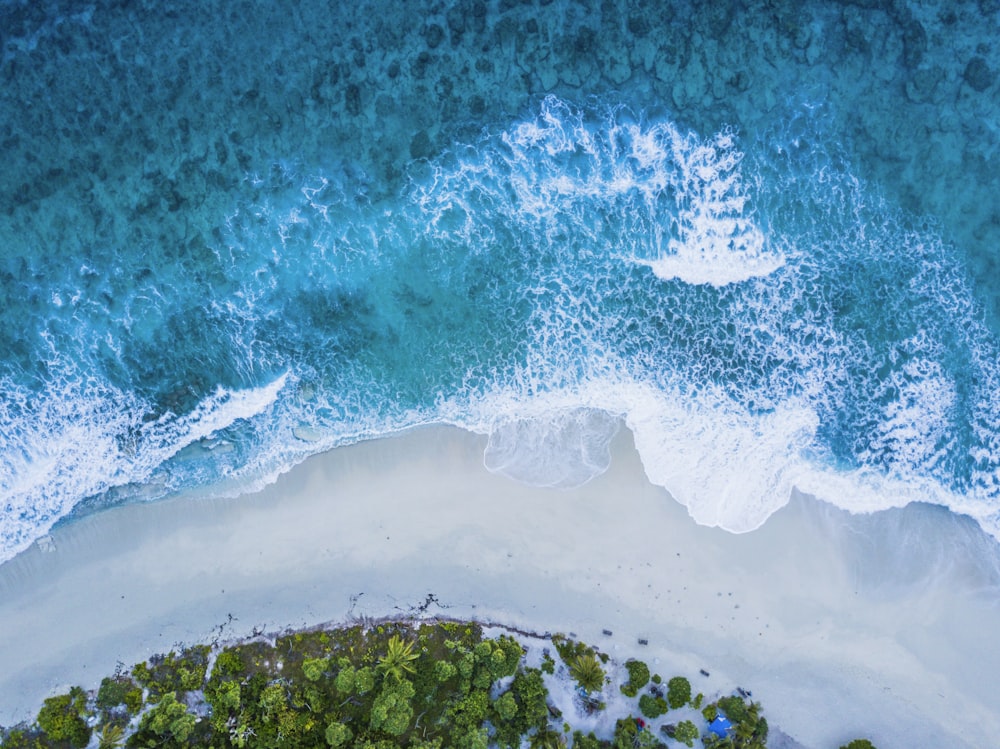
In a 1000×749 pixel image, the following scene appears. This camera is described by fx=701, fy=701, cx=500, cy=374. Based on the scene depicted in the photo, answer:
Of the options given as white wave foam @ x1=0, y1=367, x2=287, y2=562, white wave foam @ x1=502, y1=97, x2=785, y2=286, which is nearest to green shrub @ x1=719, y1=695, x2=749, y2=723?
white wave foam @ x1=502, y1=97, x2=785, y2=286

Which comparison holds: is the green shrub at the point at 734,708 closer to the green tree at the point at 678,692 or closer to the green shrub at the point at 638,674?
the green tree at the point at 678,692

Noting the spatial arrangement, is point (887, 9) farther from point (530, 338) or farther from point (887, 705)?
point (887, 705)

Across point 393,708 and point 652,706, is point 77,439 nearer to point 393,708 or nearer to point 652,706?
point 393,708

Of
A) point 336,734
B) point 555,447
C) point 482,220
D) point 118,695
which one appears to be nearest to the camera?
point 336,734

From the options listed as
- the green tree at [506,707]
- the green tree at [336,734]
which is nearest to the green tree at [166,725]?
the green tree at [336,734]

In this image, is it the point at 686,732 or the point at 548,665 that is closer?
the point at 686,732

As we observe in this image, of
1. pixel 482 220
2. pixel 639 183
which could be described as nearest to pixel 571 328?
pixel 482 220
